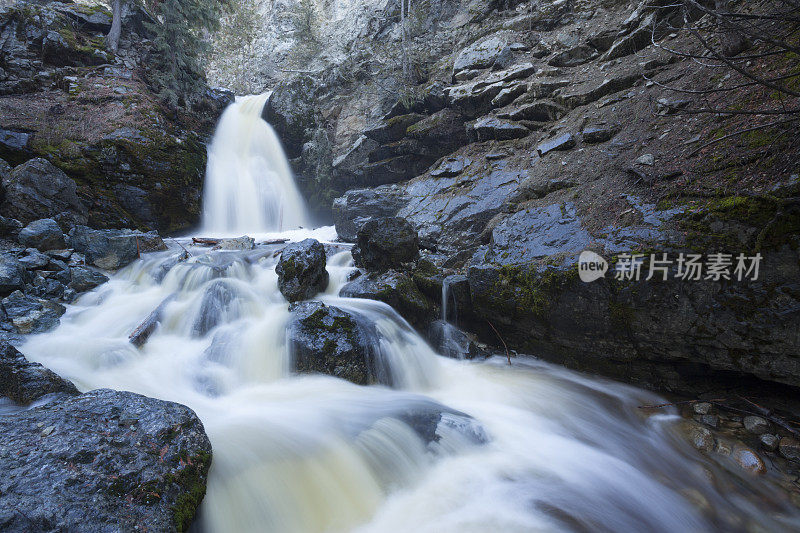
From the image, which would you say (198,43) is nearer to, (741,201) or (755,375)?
(741,201)

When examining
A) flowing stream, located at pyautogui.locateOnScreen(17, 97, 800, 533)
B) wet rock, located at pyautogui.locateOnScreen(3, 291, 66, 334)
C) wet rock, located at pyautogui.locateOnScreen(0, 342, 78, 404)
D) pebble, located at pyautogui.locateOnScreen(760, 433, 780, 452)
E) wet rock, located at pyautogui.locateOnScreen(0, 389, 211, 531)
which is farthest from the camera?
wet rock, located at pyautogui.locateOnScreen(3, 291, 66, 334)

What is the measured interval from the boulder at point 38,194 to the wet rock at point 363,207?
707 centimetres

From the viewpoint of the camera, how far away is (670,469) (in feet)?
11.3

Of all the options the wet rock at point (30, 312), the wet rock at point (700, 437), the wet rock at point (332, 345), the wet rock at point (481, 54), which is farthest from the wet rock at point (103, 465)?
the wet rock at point (481, 54)

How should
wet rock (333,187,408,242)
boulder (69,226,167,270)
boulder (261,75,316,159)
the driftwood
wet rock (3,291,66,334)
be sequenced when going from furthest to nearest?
boulder (261,75,316,159), wet rock (333,187,408,242), boulder (69,226,167,270), the driftwood, wet rock (3,291,66,334)

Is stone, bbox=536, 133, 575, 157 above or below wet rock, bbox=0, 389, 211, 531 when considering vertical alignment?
above

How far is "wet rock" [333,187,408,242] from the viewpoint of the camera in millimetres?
11055

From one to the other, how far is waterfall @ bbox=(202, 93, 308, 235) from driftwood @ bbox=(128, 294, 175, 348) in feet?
26.5

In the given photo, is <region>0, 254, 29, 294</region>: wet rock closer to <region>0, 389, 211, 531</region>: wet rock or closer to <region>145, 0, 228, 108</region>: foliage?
<region>0, 389, 211, 531</region>: wet rock

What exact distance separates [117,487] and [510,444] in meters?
3.46

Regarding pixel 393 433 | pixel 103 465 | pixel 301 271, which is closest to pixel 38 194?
pixel 301 271

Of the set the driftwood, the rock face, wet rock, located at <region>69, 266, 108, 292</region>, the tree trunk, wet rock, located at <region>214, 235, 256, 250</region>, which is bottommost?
the driftwood

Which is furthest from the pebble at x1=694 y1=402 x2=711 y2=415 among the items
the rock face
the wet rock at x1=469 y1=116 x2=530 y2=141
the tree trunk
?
the tree trunk

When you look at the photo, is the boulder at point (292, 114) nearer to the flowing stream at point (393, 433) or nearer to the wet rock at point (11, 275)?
the flowing stream at point (393, 433)
